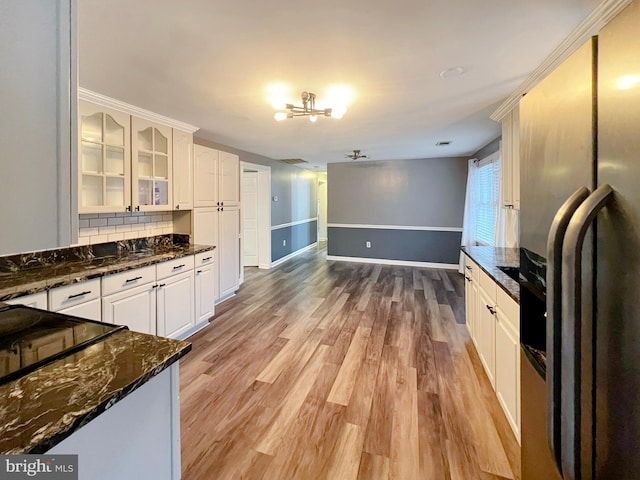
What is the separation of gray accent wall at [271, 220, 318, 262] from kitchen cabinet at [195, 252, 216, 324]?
2.98m

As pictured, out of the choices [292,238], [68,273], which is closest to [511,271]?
[68,273]

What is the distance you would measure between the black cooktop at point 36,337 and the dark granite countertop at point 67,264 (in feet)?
2.29

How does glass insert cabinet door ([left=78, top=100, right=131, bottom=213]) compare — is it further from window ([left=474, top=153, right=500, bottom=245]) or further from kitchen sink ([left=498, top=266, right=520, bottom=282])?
window ([left=474, top=153, right=500, bottom=245])

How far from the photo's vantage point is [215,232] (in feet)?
13.6

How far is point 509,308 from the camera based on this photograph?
177cm

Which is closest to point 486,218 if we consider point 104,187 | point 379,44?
point 379,44

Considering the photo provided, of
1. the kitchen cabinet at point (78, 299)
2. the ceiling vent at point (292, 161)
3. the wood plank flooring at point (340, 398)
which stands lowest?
the wood plank flooring at point (340, 398)

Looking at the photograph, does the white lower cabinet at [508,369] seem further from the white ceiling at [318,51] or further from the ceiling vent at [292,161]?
the ceiling vent at [292,161]

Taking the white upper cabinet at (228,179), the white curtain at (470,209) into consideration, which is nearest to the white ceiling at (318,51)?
the white upper cabinet at (228,179)

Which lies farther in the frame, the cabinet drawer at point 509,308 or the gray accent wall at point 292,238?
the gray accent wall at point 292,238

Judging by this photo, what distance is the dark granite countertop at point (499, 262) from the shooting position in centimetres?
181

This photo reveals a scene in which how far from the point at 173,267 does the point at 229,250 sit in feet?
5.07

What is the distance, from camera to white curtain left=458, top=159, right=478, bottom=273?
5.52 meters

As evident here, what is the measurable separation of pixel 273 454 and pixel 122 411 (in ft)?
3.81
